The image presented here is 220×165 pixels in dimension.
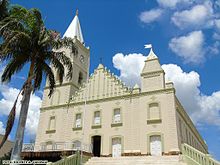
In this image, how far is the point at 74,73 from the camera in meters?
30.8

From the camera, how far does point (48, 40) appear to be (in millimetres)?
16141

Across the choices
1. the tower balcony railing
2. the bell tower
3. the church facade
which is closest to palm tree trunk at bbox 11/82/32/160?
the church facade

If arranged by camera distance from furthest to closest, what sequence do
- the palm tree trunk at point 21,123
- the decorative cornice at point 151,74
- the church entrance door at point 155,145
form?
the decorative cornice at point 151,74
the church entrance door at point 155,145
the palm tree trunk at point 21,123

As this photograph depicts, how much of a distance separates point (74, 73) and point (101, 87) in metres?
4.75

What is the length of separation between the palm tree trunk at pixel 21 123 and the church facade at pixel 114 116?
32.4 ft

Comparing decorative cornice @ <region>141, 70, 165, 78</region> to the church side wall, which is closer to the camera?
the church side wall

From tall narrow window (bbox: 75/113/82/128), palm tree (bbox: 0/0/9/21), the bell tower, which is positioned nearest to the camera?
palm tree (bbox: 0/0/9/21)

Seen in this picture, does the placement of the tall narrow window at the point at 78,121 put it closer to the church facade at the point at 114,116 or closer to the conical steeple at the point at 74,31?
the church facade at the point at 114,116

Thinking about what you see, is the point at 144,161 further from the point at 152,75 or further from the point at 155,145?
the point at 152,75

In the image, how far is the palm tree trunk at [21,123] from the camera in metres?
13.8

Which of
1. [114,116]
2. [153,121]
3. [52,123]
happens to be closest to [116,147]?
[114,116]

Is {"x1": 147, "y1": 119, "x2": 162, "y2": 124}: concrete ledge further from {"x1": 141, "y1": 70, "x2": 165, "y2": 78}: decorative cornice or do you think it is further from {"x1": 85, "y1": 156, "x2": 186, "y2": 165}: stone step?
{"x1": 85, "y1": 156, "x2": 186, "y2": 165}: stone step

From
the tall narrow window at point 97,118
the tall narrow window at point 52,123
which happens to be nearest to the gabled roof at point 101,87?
the tall narrow window at point 97,118

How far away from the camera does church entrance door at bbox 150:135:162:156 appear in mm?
22391
